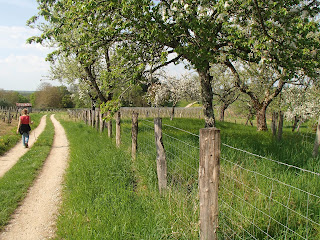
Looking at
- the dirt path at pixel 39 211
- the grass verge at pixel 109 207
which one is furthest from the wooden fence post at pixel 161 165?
the dirt path at pixel 39 211

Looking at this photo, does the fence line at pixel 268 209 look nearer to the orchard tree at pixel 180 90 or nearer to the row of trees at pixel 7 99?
the orchard tree at pixel 180 90

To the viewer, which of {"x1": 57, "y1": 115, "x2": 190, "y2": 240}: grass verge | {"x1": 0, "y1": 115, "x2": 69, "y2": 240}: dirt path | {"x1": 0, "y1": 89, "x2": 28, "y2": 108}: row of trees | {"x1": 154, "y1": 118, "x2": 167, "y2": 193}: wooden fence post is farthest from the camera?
{"x1": 0, "y1": 89, "x2": 28, "y2": 108}: row of trees

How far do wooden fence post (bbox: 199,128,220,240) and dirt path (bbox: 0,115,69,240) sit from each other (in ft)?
9.60

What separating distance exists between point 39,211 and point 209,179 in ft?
13.7

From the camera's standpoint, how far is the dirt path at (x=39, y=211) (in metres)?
4.64

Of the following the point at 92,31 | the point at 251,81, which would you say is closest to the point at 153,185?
the point at 92,31

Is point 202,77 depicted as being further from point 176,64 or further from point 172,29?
point 172,29

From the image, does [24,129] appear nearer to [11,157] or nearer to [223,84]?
[11,157]

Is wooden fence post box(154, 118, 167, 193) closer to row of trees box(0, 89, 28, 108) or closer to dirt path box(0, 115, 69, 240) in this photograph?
dirt path box(0, 115, 69, 240)

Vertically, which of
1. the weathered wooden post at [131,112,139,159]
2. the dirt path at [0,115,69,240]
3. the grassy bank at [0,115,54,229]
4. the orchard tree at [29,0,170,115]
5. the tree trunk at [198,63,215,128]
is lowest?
the dirt path at [0,115,69,240]

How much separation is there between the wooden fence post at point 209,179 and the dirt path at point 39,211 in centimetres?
292

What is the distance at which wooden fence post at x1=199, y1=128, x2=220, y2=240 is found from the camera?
301 cm

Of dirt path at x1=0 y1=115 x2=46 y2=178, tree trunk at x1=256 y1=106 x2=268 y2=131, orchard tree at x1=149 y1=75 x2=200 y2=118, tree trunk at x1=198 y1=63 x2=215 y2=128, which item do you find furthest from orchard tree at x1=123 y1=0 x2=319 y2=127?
orchard tree at x1=149 y1=75 x2=200 y2=118

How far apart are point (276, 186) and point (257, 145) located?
15.7ft
